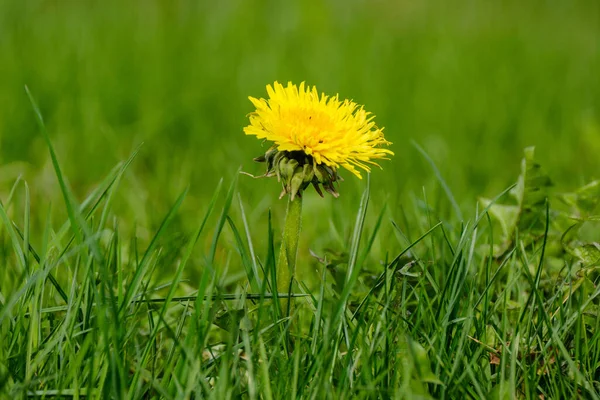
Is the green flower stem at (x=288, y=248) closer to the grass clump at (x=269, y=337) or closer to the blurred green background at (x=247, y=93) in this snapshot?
the grass clump at (x=269, y=337)

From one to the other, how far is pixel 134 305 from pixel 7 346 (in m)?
0.22

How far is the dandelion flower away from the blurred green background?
860 mm

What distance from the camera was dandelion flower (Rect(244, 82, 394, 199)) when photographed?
1268 mm

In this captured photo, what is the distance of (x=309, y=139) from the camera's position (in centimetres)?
127

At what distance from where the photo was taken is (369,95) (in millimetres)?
3936

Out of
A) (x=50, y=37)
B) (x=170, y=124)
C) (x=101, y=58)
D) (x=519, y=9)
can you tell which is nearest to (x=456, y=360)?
(x=170, y=124)

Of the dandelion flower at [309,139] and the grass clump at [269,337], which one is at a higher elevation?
the dandelion flower at [309,139]

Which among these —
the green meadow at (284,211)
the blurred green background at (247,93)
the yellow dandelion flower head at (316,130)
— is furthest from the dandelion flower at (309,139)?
the blurred green background at (247,93)

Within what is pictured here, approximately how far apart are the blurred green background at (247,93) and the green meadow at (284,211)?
0.05 ft

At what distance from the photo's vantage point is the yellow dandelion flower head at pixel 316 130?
1.26 meters

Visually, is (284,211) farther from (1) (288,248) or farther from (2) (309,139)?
(2) (309,139)

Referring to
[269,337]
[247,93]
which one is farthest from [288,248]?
[247,93]

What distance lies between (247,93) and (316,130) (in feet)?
8.59

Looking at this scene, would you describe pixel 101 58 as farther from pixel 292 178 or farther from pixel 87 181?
pixel 292 178
